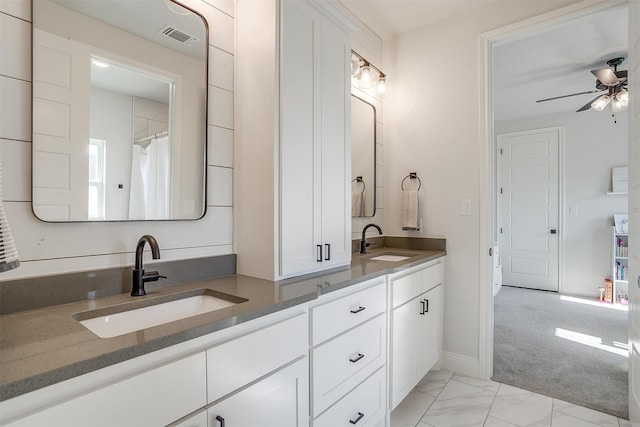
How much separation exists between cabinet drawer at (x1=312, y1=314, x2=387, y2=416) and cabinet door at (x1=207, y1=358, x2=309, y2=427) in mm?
77

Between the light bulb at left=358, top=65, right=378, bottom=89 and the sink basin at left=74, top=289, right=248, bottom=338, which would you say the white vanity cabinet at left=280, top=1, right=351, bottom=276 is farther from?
the light bulb at left=358, top=65, right=378, bottom=89

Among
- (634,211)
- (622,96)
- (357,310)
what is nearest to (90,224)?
(357,310)

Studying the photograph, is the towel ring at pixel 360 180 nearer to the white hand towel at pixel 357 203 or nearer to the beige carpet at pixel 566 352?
the white hand towel at pixel 357 203

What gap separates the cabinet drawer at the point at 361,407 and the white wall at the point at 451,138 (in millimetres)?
1029

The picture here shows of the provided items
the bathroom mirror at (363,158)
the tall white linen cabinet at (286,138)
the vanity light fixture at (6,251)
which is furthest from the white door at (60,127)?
the bathroom mirror at (363,158)

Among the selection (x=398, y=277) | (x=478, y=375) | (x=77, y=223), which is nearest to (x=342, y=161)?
(x=398, y=277)

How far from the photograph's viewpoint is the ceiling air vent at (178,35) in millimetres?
1374

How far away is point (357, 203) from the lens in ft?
8.07

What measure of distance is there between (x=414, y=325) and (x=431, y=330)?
33 centimetres

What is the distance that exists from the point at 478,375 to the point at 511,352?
603mm

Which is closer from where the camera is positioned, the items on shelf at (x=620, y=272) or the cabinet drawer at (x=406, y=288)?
the cabinet drawer at (x=406, y=288)

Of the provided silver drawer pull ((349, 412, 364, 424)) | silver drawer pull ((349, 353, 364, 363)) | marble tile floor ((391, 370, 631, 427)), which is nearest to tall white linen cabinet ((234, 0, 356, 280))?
silver drawer pull ((349, 353, 364, 363))

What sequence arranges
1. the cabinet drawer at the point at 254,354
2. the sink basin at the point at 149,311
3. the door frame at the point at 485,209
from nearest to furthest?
1. the cabinet drawer at the point at 254,354
2. the sink basin at the point at 149,311
3. the door frame at the point at 485,209

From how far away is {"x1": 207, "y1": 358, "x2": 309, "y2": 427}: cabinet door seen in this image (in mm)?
A: 914
